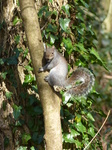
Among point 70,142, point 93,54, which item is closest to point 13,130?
point 70,142

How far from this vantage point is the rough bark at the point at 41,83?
2178mm

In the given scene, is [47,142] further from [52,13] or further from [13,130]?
[52,13]

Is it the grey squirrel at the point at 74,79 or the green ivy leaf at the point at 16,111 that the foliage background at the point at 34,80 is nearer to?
the green ivy leaf at the point at 16,111

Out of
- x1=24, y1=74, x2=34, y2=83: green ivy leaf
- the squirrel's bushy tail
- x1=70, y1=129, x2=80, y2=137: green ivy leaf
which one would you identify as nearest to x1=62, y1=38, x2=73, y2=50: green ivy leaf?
the squirrel's bushy tail

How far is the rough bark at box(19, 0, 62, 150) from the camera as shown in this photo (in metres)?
2.18

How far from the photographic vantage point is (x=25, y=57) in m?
2.90

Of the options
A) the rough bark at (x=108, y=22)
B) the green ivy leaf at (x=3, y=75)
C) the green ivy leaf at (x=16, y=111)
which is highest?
the rough bark at (x=108, y=22)

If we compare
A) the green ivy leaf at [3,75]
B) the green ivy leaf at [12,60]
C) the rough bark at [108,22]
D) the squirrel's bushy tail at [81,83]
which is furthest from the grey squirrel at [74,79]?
the rough bark at [108,22]

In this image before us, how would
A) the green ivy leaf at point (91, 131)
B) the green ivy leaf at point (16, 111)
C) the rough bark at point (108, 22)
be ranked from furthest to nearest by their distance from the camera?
the rough bark at point (108, 22), the green ivy leaf at point (91, 131), the green ivy leaf at point (16, 111)

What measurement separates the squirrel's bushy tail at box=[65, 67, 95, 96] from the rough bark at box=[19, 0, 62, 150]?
413mm

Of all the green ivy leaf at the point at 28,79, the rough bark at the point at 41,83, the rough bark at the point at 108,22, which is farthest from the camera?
the rough bark at the point at 108,22

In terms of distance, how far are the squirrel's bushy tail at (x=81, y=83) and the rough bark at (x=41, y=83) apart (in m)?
0.41

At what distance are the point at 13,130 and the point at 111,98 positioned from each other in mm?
4189

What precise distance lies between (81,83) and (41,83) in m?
0.60
